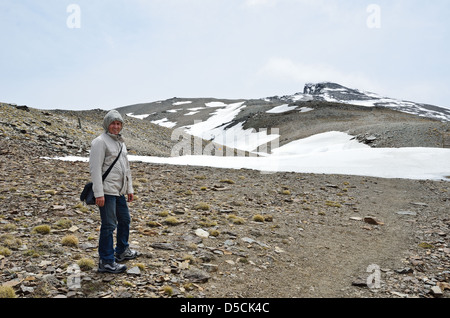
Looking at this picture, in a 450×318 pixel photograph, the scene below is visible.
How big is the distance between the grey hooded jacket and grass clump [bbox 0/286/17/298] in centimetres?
184

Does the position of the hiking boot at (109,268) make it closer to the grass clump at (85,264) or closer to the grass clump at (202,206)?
the grass clump at (85,264)

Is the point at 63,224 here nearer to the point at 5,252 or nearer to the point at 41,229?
the point at 41,229

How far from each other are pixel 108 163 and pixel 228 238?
161 inches

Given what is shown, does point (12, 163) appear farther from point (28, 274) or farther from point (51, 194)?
point (28, 274)

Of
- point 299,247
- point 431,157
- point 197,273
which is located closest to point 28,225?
point 197,273

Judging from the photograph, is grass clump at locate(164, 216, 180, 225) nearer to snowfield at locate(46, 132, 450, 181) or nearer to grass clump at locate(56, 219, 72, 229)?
grass clump at locate(56, 219, 72, 229)

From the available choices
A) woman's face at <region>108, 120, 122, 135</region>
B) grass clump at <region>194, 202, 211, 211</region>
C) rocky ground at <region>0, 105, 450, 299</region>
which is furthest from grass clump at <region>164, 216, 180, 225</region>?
woman's face at <region>108, 120, 122, 135</region>

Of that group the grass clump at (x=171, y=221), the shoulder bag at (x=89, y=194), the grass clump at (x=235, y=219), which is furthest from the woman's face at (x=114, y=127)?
the grass clump at (x=235, y=219)

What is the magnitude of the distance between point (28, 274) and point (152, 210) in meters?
5.03

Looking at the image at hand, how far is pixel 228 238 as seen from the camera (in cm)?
808

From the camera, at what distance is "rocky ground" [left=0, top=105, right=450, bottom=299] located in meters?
5.46

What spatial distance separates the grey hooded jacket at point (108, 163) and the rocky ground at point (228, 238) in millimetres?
1599
